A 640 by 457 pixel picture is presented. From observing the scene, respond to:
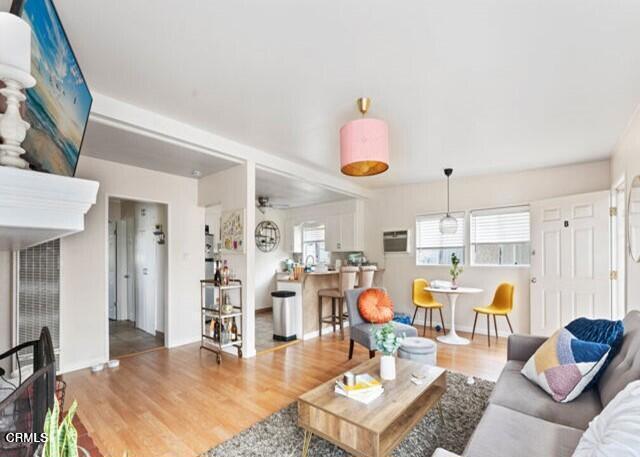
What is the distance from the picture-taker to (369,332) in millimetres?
3385

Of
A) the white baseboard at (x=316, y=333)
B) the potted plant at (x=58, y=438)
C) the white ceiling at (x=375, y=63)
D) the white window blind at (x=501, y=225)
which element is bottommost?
the white baseboard at (x=316, y=333)

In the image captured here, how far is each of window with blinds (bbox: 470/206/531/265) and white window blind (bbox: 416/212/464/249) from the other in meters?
0.19

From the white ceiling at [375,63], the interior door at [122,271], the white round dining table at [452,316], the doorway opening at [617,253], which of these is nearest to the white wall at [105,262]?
the white ceiling at [375,63]

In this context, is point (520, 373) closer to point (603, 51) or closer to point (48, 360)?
point (603, 51)

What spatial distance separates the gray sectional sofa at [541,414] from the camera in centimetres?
140

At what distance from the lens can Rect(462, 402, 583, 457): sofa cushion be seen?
1.38 metres

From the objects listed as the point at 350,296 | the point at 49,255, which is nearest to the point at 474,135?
the point at 350,296

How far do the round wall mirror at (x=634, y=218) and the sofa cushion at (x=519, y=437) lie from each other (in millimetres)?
2078

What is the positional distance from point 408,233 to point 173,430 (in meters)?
4.58

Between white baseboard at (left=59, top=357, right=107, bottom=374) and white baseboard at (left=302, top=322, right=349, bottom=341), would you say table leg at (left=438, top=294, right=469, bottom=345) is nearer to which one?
white baseboard at (left=302, top=322, right=349, bottom=341)

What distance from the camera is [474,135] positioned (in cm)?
340

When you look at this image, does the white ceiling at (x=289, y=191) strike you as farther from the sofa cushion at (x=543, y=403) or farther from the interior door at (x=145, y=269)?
the sofa cushion at (x=543, y=403)

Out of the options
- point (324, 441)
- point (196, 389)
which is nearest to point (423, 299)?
point (324, 441)

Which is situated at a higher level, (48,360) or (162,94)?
(162,94)
